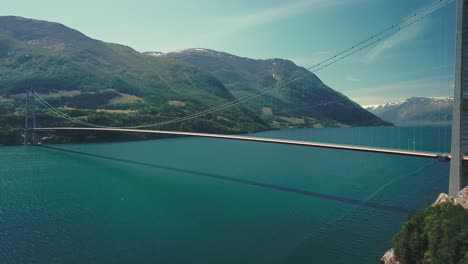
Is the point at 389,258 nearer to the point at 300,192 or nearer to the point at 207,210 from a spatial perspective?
the point at 207,210

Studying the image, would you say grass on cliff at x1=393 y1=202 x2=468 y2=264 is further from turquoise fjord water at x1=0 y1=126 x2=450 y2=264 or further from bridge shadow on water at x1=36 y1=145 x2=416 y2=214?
bridge shadow on water at x1=36 y1=145 x2=416 y2=214

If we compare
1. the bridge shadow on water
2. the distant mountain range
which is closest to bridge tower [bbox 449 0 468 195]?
the bridge shadow on water

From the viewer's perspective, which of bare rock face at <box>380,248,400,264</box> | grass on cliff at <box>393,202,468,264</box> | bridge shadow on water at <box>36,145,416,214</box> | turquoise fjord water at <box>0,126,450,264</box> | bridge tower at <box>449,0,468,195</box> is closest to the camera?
grass on cliff at <box>393,202,468,264</box>

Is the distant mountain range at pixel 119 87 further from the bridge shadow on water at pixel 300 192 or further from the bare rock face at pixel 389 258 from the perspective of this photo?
the bare rock face at pixel 389 258

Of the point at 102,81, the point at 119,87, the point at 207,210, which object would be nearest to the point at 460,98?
the point at 207,210

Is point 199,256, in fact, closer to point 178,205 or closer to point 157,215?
point 157,215

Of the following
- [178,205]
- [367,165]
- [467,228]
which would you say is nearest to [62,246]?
[178,205]
